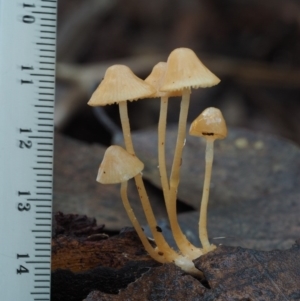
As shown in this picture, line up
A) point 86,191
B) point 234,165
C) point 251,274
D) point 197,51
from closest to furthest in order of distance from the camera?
point 251,274 < point 86,191 < point 234,165 < point 197,51

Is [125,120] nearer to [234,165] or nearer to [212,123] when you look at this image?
[212,123]

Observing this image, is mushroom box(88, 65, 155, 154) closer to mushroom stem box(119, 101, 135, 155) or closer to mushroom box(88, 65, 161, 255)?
mushroom box(88, 65, 161, 255)

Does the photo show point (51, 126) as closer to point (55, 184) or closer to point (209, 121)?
point (209, 121)

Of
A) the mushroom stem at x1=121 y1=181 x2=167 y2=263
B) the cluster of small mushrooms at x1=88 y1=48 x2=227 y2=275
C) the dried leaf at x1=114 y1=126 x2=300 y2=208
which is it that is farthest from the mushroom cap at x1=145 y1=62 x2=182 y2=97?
the dried leaf at x1=114 y1=126 x2=300 y2=208

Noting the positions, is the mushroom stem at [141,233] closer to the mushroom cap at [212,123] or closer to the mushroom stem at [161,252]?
the mushroom stem at [161,252]

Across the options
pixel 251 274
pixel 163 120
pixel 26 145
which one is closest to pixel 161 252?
pixel 251 274

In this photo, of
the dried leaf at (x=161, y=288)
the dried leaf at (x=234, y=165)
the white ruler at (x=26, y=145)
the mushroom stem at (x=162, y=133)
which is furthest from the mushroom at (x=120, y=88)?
the dried leaf at (x=234, y=165)
